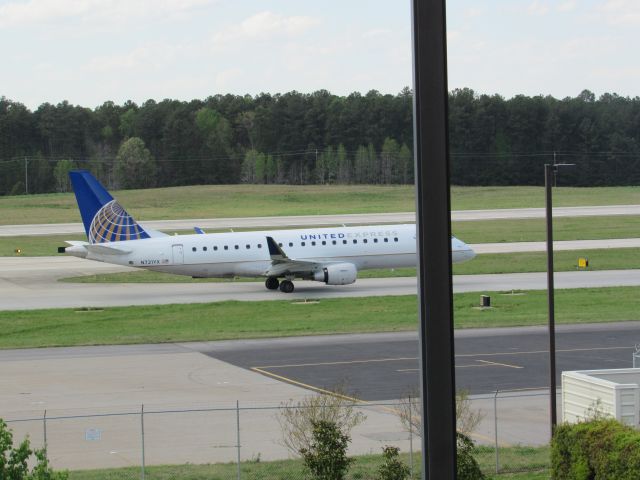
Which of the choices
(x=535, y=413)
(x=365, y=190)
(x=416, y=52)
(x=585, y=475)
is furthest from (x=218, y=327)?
(x=365, y=190)

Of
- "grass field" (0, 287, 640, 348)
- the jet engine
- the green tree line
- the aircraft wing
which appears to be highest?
the green tree line

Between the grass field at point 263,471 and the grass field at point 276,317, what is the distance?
12.3 m

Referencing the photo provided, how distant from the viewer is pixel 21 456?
6566 mm

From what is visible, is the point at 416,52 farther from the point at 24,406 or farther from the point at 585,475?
the point at 24,406

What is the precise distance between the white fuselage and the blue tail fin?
44cm

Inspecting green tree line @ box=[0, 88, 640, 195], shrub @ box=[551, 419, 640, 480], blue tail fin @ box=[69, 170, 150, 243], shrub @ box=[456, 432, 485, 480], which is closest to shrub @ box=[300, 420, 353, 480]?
shrub @ box=[456, 432, 485, 480]

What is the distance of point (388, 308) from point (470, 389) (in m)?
11.9

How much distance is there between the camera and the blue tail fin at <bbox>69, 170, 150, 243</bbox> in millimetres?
34469

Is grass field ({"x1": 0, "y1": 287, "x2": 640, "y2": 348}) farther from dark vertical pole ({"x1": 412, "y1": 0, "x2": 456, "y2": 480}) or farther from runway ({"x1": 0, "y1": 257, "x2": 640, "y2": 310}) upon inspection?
dark vertical pole ({"x1": 412, "y1": 0, "x2": 456, "y2": 480})

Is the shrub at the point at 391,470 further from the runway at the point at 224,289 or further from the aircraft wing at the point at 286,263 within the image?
the aircraft wing at the point at 286,263

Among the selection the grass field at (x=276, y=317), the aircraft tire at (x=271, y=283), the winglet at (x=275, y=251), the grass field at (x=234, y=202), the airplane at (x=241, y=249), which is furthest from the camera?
the grass field at (x=234, y=202)

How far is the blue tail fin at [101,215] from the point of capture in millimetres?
34469

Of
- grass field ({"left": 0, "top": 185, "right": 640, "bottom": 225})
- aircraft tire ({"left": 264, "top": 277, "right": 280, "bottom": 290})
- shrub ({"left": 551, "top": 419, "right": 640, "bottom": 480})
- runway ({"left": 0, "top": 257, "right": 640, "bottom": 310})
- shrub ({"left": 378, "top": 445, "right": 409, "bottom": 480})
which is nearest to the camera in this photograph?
shrub ({"left": 551, "top": 419, "right": 640, "bottom": 480})

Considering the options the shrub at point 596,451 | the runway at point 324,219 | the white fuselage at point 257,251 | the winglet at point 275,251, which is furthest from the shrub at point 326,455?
the runway at point 324,219
